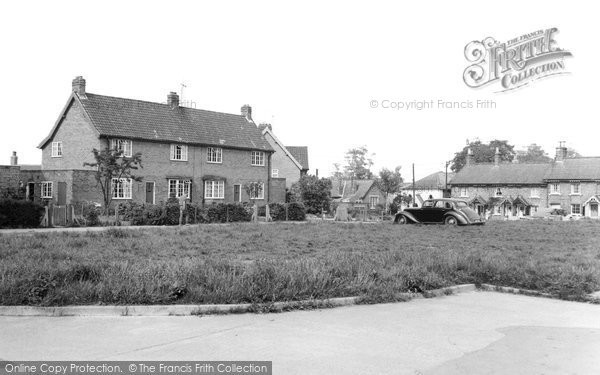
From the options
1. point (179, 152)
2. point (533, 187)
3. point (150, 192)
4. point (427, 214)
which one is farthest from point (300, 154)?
point (427, 214)

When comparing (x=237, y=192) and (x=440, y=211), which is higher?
(x=237, y=192)

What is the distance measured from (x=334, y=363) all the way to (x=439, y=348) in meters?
1.42

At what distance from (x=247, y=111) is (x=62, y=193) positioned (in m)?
20.7

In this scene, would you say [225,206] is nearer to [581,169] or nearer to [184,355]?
[184,355]

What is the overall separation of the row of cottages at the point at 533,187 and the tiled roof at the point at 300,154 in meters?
22.4

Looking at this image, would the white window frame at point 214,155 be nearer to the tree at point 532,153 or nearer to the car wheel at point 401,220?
the car wheel at point 401,220

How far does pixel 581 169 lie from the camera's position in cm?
6638

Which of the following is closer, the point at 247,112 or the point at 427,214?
the point at 427,214

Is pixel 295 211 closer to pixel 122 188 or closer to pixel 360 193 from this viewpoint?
pixel 122 188

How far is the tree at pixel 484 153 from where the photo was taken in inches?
3907

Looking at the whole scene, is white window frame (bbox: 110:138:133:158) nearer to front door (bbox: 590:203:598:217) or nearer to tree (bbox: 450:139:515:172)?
front door (bbox: 590:203:598:217)

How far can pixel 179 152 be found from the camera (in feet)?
140

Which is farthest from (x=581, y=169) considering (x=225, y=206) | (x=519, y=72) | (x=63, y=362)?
(x=63, y=362)

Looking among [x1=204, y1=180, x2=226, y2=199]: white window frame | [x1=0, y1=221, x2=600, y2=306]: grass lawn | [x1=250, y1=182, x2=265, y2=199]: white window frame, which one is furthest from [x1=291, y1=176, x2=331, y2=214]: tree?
[x1=0, y1=221, x2=600, y2=306]: grass lawn
